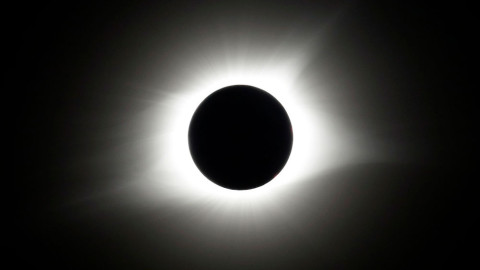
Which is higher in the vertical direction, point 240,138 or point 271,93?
point 271,93

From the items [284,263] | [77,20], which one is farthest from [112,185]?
[284,263]

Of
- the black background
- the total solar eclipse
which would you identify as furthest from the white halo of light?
the total solar eclipse

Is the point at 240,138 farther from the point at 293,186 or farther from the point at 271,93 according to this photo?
the point at 293,186

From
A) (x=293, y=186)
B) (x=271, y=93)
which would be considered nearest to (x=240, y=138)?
(x=271, y=93)

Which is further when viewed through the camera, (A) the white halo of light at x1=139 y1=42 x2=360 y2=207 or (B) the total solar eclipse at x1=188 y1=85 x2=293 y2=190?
(A) the white halo of light at x1=139 y1=42 x2=360 y2=207

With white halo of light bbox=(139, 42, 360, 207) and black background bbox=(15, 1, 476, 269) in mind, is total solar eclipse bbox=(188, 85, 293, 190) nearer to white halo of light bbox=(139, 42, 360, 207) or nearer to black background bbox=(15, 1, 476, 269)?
white halo of light bbox=(139, 42, 360, 207)

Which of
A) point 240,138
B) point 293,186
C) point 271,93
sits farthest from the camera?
point 293,186

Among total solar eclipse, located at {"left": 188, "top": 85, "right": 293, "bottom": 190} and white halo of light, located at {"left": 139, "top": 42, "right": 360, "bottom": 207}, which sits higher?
white halo of light, located at {"left": 139, "top": 42, "right": 360, "bottom": 207}
